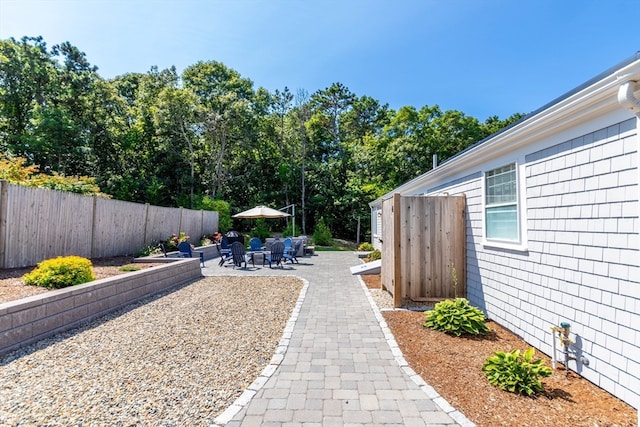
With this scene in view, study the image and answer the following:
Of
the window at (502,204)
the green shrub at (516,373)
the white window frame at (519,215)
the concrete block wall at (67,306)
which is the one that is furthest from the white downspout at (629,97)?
the concrete block wall at (67,306)

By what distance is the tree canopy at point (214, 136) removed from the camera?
786 inches

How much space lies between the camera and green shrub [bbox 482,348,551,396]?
2912 mm

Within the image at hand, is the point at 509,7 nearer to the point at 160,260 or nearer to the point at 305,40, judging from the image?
the point at 305,40

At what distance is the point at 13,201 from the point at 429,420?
888 cm

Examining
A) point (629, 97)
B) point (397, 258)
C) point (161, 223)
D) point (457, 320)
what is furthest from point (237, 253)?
point (629, 97)

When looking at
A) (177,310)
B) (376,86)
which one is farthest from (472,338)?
(376,86)

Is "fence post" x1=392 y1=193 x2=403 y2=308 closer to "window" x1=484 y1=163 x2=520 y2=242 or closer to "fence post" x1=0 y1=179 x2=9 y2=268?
"window" x1=484 y1=163 x2=520 y2=242

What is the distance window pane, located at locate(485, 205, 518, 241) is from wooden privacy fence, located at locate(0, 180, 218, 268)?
31.3 feet

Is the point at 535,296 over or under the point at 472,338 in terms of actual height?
over

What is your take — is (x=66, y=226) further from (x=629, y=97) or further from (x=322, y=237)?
(x=322, y=237)

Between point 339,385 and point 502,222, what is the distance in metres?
3.54

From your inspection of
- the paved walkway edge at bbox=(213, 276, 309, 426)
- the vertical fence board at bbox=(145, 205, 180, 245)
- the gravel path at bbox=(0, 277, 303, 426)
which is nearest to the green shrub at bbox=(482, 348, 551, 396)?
the paved walkway edge at bbox=(213, 276, 309, 426)

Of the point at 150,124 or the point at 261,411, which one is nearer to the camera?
the point at 261,411

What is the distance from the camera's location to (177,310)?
557cm
